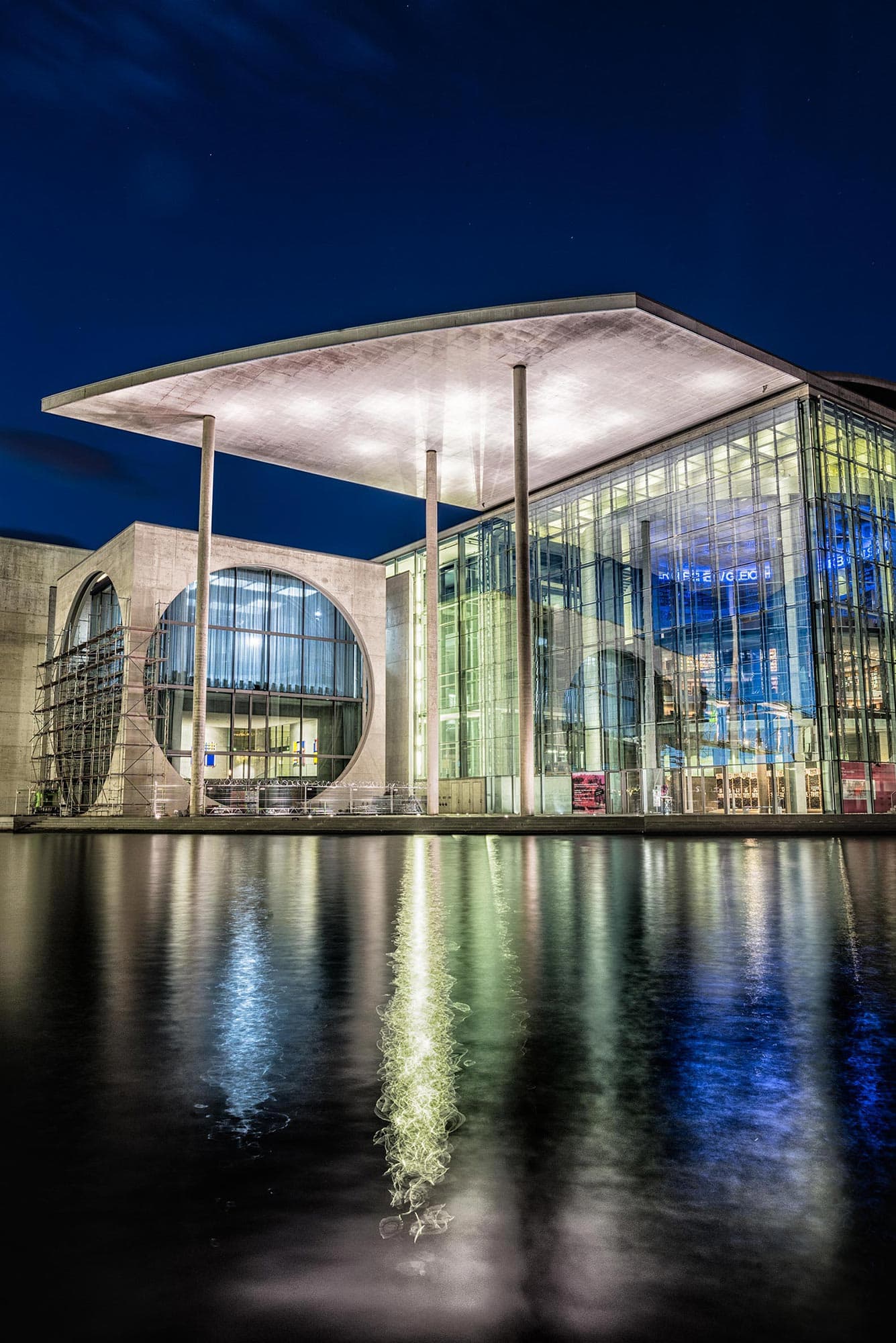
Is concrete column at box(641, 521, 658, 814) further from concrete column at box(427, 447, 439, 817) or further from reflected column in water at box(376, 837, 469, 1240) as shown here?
reflected column in water at box(376, 837, 469, 1240)

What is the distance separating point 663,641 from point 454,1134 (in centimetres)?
3275

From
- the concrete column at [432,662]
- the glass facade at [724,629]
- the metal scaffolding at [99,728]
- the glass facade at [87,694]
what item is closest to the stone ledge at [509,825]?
the metal scaffolding at [99,728]

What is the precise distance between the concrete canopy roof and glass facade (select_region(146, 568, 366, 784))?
655 centimetres

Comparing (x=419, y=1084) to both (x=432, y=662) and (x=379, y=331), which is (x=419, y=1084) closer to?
(x=379, y=331)

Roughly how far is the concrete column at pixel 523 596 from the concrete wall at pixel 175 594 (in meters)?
15.0

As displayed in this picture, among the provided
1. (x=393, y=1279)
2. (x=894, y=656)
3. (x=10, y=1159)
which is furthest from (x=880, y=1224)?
(x=894, y=656)

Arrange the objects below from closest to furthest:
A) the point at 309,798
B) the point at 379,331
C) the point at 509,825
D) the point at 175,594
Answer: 1. the point at 509,825
2. the point at 379,331
3. the point at 175,594
4. the point at 309,798

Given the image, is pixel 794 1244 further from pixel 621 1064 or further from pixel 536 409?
pixel 536 409

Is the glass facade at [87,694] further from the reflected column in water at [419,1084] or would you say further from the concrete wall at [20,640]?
the reflected column in water at [419,1084]

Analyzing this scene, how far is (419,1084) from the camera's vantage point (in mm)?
2945

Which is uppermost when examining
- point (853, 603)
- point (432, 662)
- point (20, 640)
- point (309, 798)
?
point (20, 640)

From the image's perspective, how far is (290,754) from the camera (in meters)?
43.6

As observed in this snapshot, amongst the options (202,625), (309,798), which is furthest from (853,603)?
(309,798)

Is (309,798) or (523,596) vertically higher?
(523,596)
